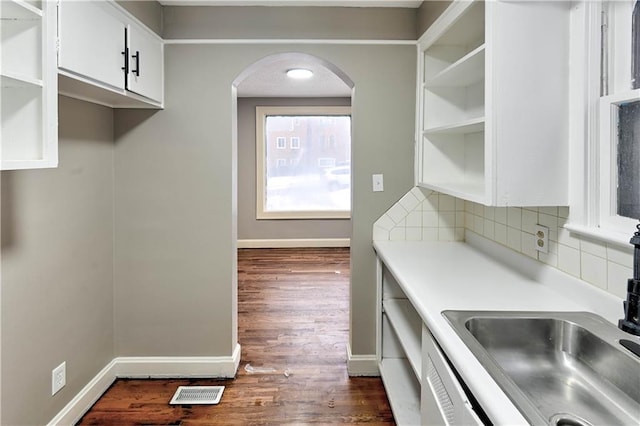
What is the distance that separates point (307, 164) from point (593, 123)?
220 inches

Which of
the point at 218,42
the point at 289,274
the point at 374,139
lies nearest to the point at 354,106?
the point at 374,139

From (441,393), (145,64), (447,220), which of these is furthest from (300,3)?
(441,393)

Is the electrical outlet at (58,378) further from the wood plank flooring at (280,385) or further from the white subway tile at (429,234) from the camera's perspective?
the white subway tile at (429,234)

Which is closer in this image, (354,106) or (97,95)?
(97,95)

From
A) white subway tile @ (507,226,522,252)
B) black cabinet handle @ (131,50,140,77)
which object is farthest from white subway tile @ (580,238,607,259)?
black cabinet handle @ (131,50,140,77)

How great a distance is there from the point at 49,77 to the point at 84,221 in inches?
41.3

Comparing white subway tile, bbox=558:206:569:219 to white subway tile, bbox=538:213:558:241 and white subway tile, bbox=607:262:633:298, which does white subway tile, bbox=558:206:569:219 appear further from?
white subway tile, bbox=607:262:633:298

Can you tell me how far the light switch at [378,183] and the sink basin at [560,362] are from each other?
4.31 ft

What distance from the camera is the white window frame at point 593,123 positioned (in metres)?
1.38

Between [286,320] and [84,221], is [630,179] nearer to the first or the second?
[84,221]

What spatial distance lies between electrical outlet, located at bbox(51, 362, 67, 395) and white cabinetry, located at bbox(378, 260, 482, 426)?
1.69m

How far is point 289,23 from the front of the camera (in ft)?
8.25

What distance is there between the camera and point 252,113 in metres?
6.61

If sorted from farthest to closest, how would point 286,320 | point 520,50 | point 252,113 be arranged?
1. point 252,113
2. point 286,320
3. point 520,50
